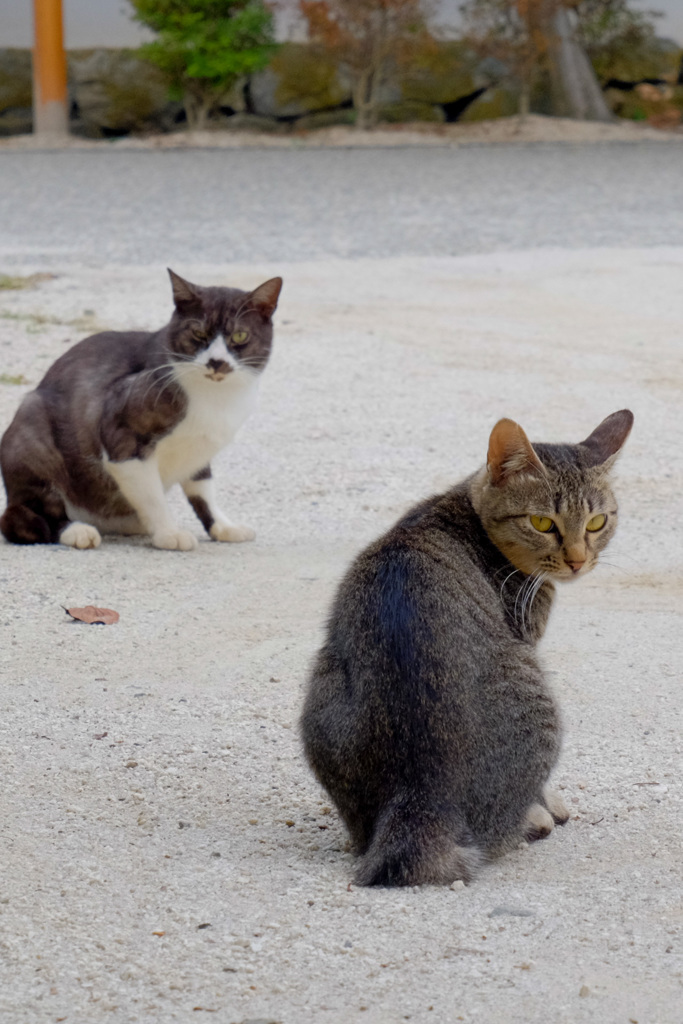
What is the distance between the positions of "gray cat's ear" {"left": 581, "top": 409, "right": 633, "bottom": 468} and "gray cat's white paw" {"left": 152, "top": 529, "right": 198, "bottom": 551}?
1.93m

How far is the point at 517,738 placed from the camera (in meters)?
2.49

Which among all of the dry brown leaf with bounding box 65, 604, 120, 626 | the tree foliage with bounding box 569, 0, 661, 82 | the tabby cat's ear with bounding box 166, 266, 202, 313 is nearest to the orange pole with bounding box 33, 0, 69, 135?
the tree foliage with bounding box 569, 0, 661, 82

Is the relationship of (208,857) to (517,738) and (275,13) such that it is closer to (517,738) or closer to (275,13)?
(517,738)

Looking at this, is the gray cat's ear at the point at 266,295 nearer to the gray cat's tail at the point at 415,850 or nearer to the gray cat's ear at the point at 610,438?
the gray cat's ear at the point at 610,438

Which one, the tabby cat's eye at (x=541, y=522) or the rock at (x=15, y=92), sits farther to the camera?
the rock at (x=15, y=92)

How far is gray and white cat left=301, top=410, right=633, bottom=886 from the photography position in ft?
7.91

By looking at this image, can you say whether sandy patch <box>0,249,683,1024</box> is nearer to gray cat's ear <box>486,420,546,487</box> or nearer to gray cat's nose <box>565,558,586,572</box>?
gray cat's nose <box>565,558,586,572</box>

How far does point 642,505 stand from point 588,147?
1527 centimetres

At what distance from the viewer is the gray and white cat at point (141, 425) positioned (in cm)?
441

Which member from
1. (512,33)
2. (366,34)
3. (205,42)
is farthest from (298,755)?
(512,33)

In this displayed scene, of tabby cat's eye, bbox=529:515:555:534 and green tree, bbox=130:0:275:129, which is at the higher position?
tabby cat's eye, bbox=529:515:555:534

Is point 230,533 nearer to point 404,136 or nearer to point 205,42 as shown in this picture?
point 404,136

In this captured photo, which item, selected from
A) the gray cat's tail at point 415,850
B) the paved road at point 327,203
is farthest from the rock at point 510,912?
the paved road at point 327,203

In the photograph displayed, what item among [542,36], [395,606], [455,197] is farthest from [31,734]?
[542,36]
